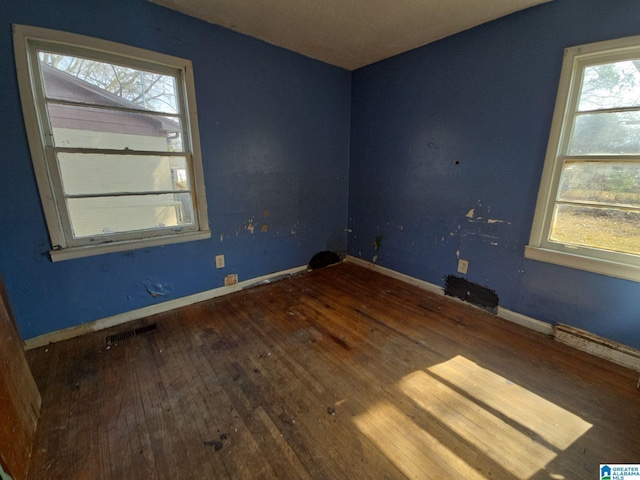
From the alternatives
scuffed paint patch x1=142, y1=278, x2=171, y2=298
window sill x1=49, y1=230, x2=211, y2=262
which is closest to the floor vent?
scuffed paint patch x1=142, y1=278, x2=171, y2=298

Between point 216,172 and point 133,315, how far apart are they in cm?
144

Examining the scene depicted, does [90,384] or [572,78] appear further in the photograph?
[572,78]

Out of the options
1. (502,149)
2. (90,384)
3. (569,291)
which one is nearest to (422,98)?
(502,149)

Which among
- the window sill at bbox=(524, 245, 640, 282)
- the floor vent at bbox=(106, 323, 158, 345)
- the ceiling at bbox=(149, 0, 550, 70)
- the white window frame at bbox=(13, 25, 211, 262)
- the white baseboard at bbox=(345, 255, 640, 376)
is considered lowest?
the floor vent at bbox=(106, 323, 158, 345)

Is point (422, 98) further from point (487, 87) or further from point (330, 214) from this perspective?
point (330, 214)

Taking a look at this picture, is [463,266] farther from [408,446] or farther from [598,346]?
[408,446]

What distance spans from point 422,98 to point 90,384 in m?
3.47

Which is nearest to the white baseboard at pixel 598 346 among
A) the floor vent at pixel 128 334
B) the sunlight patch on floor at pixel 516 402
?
the sunlight patch on floor at pixel 516 402

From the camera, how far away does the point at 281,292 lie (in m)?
2.88

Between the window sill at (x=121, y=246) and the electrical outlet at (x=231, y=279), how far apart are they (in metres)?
0.48

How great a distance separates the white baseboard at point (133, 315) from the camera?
1977 mm

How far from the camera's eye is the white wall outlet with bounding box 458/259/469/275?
2.59m

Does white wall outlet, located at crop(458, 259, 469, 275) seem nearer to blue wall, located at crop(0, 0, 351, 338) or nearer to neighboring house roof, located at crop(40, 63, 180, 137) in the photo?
blue wall, located at crop(0, 0, 351, 338)

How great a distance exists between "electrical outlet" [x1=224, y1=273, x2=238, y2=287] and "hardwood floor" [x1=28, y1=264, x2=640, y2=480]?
48 centimetres
